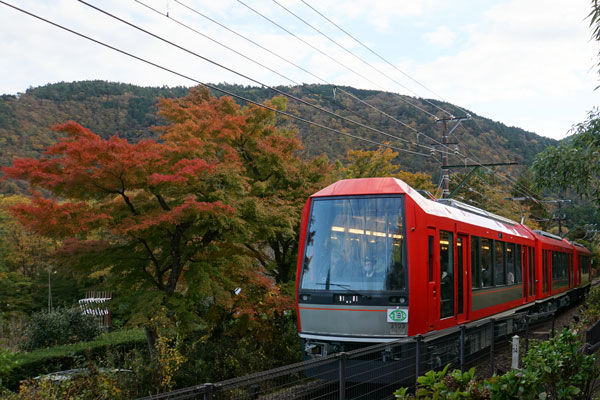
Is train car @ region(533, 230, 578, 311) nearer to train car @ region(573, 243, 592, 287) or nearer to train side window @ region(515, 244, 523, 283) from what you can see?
train car @ region(573, 243, 592, 287)

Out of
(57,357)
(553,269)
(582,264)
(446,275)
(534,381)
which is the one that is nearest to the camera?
(534,381)

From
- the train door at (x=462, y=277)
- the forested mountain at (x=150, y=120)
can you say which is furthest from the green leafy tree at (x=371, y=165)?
the train door at (x=462, y=277)

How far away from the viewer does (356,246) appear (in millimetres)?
9930

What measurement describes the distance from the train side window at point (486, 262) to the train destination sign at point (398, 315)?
4523mm

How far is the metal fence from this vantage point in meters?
4.89

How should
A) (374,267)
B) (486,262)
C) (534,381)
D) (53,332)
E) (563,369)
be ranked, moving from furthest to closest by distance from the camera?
(53,332), (486,262), (374,267), (563,369), (534,381)

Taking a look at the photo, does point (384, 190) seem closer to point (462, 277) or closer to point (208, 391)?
point (462, 277)

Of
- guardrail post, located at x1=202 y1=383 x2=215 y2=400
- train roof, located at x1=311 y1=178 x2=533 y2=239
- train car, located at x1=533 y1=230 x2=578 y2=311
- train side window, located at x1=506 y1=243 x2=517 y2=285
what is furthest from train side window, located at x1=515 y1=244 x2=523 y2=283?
guardrail post, located at x1=202 y1=383 x2=215 y2=400

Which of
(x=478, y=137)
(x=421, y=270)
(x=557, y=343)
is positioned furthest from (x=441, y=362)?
(x=478, y=137)

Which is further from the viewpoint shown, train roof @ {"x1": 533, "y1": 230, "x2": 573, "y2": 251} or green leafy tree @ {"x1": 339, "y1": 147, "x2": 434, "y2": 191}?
green leafy tree @ {"x1": 339, "y1": 147, "x2": 434, "y2": 191}

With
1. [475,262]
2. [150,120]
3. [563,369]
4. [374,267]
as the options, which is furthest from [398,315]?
[150,120]

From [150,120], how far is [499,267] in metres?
60.1

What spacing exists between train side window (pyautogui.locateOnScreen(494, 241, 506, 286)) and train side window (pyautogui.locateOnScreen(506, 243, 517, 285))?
1.70 feet

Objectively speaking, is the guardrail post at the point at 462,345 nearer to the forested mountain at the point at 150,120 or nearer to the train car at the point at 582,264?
the train car at the point at 582,264
